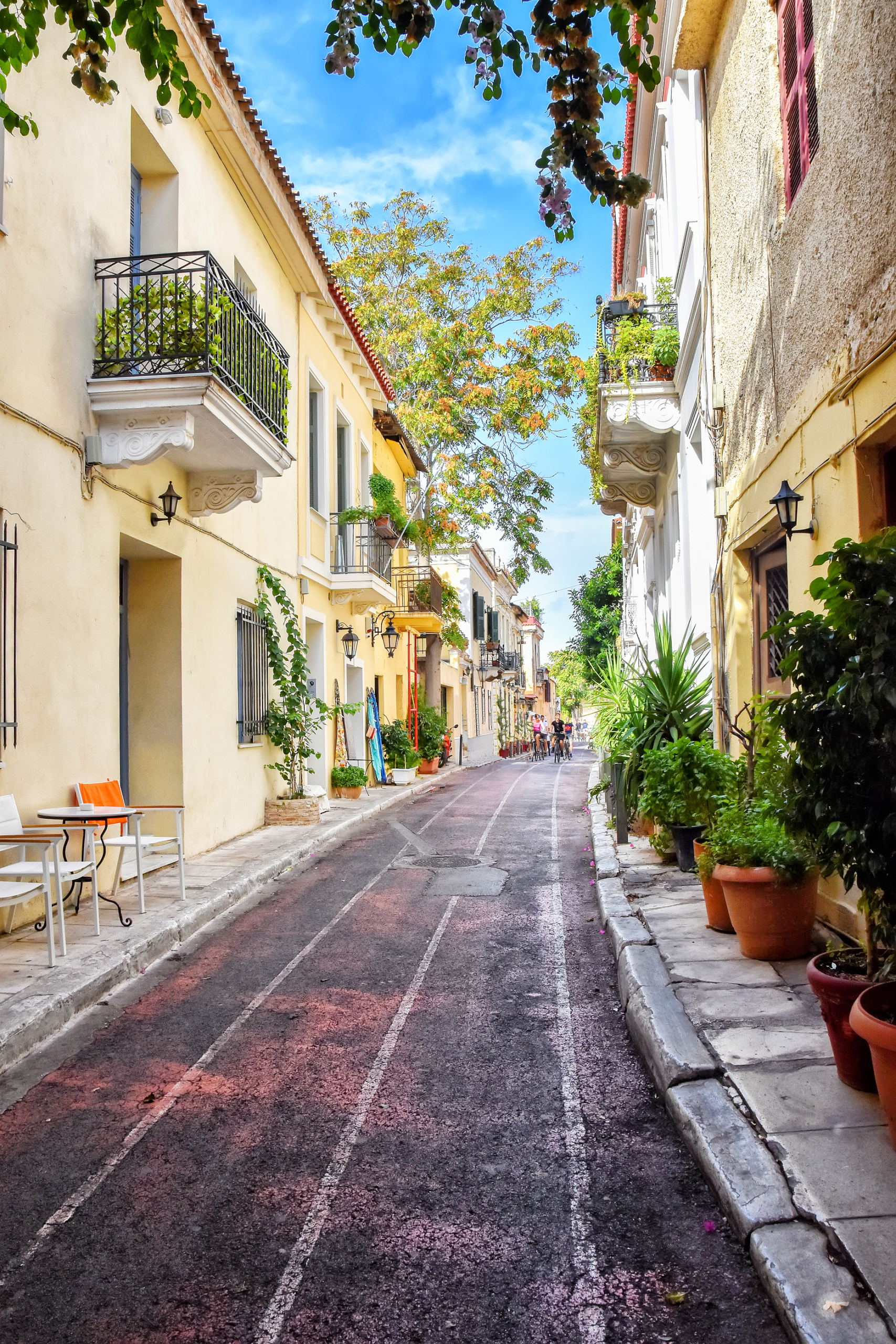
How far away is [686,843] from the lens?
27.4ft

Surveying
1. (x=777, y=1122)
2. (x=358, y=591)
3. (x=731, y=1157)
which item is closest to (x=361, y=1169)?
(x=731, y=1157)

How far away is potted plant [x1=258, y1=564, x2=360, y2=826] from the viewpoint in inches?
498

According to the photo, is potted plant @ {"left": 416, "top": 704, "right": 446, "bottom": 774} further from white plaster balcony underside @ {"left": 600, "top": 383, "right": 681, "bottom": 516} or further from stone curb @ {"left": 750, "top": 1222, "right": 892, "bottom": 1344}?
stone curb @ {"left": 750, "top": 1222, "right": 892, "bottom": 1344}

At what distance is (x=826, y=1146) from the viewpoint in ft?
10.4

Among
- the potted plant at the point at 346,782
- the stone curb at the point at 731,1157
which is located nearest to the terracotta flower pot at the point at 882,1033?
the stone curb at the point at 731,1157

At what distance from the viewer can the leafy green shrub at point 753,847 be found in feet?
17.0

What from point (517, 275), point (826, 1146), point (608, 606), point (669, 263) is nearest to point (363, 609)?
point (669, 263)

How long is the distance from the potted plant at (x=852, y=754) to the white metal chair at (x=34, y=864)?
4113 millimetres

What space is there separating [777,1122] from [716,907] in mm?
2716

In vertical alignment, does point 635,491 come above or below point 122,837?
above

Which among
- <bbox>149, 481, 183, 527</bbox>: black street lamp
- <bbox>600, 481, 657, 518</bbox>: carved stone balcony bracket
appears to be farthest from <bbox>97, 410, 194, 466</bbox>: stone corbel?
<bbox>600, 481, 657, 518</bbox>: carved stone balcony bracket

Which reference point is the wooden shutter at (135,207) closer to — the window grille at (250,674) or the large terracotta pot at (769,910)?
the window grille at (250,674)

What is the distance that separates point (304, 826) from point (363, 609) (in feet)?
23.6

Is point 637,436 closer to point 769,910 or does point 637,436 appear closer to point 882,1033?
point 769,910
